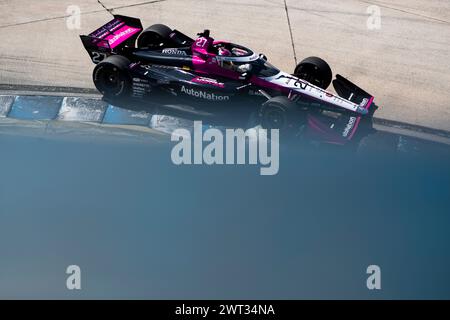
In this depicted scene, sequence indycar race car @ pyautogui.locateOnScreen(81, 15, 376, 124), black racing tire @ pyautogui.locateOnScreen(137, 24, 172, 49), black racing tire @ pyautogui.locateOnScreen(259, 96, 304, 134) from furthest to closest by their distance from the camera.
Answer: black racing tire @ pyautogui.locateOnScreen(137, 24, 172, 49) < indycar race car @ pyautogui.locateOnScreen(81, 15, 376, 124) < black racing tire @ pyautogui.locateOnScreen(259, 96, 304, 134)

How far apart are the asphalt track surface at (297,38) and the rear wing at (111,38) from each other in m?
0.95

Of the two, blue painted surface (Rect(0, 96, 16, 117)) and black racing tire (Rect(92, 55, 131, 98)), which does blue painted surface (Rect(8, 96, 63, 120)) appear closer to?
blue painted surface (Rect(0, 96, 16, 117))

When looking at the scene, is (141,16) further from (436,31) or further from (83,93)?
(436,31)

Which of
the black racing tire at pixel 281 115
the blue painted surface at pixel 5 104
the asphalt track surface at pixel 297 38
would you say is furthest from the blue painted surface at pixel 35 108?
the black racing tire at pixel 281 115

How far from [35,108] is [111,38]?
177 cm

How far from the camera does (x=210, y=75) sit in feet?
45.1

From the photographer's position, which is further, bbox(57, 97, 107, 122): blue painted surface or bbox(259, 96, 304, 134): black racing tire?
bbox(57, 97, 107, 122): blue painted surface

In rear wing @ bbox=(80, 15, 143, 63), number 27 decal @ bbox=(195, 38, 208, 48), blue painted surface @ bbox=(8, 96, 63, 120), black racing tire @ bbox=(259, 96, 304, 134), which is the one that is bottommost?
black racing tire @ bbox=(259, 96, 304, 134)

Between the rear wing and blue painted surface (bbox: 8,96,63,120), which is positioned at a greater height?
the rear wing

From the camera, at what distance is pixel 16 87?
15.0 m

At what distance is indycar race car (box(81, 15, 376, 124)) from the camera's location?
13.5 m

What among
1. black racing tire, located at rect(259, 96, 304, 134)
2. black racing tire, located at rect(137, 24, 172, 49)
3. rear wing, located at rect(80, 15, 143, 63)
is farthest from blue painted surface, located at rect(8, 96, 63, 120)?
black racing tire, located at rect(259, 96, 304, 134)

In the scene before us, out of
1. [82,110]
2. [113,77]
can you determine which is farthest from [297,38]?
[82,110]

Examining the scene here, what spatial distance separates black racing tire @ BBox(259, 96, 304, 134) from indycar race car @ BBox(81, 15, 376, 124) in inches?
0.6
